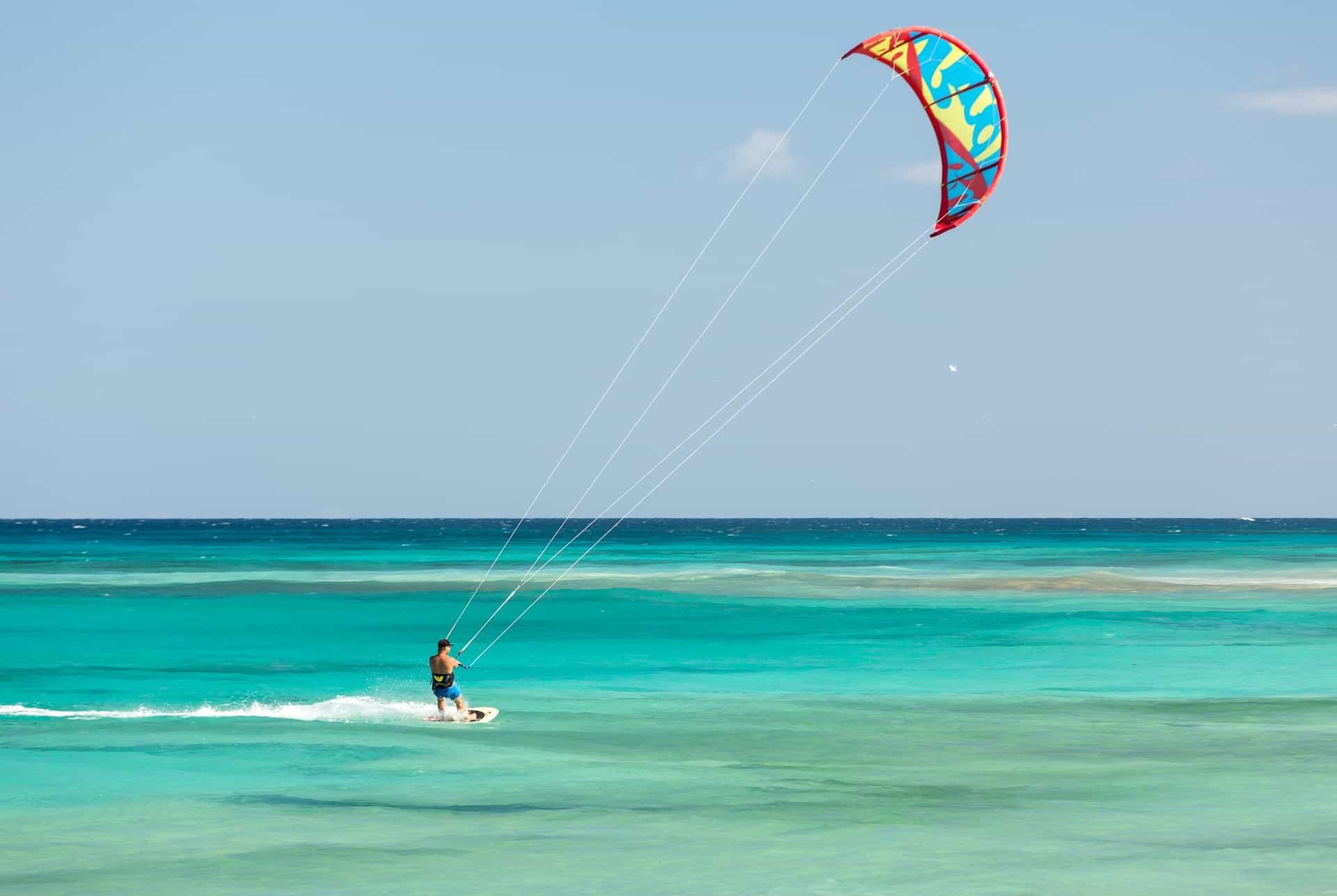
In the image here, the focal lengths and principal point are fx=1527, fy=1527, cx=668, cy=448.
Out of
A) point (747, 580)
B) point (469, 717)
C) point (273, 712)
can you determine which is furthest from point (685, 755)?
point (747, 580)

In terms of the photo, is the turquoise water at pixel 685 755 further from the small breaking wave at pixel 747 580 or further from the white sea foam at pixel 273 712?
the small breaking wave at pixel 747 580

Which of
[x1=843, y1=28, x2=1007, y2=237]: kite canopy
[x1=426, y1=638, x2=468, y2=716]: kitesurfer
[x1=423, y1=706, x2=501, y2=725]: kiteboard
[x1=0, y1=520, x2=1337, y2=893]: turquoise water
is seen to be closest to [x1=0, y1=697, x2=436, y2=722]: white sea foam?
[x1=0, y1=520, x2=1337, y2=893]: turquoise water

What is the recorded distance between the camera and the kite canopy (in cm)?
1667

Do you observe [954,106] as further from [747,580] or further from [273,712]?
[747,580]

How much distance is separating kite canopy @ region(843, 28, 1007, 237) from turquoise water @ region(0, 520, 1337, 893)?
243 inches

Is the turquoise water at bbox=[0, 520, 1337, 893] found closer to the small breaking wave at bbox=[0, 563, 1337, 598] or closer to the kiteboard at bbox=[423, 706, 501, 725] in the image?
the kiteboard at bbox=[423, 706, 501, 725]

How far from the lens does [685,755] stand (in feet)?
51.5

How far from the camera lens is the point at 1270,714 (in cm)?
1866

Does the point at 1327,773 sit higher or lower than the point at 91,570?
lower

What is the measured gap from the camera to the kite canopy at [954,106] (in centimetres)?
1667

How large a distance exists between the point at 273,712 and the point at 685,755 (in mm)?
6144

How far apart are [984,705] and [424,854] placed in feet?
34.3

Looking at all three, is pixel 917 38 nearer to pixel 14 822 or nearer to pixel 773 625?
pixel 14 822

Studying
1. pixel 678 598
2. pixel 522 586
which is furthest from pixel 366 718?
pixel 522 586
